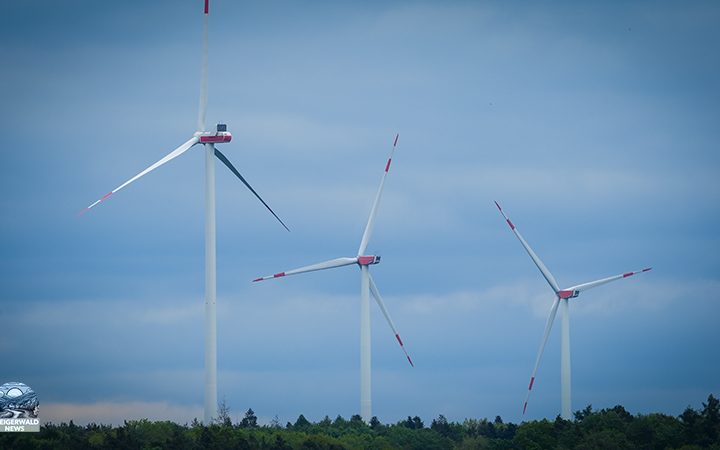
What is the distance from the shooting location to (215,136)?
177375mm

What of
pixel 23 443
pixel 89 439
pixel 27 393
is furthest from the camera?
pixel 89 439

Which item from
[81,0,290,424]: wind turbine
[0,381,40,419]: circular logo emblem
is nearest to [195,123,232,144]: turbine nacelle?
[81,0,290,424]: wind turbine

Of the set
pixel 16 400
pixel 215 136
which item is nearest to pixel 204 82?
pixel 215 136

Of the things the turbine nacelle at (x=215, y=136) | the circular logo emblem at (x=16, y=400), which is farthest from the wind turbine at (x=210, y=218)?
the circular logo emblem at (x=16, y=400)

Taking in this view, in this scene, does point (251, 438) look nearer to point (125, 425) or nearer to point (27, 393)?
point (125, 425)

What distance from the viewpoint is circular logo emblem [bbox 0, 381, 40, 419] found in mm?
139500

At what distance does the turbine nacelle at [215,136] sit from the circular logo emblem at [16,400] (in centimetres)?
4441

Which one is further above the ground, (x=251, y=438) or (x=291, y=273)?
(x=291, y=273)

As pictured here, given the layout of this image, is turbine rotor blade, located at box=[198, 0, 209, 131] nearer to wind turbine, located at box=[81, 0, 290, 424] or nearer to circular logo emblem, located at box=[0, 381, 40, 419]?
wind turbine, located at box=[81, 0, 290, 424]

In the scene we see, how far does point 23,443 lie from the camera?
569 ft

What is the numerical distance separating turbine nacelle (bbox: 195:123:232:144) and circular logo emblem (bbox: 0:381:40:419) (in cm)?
4441

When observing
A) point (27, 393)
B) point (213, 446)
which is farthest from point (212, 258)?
point (27, 393)

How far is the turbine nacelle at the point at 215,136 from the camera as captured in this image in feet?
582

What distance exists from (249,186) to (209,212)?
5.23m
